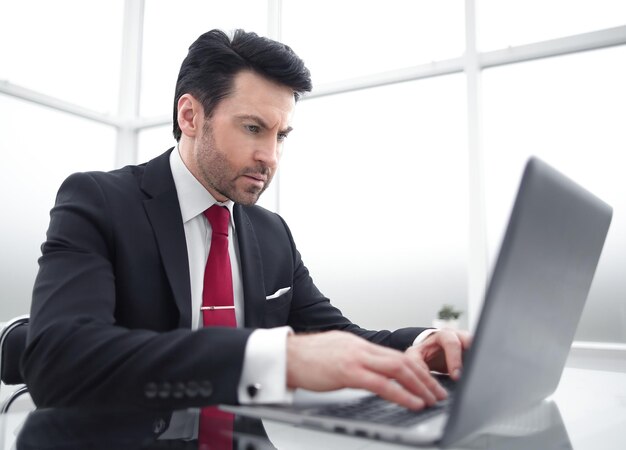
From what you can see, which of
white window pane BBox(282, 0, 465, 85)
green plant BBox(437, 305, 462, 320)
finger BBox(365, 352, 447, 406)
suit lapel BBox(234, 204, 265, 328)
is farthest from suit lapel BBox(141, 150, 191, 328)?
white window pane BBox(282, 0, 465, 85)

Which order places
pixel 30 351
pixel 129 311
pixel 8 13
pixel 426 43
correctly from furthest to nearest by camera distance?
pixel 8 13, pixel 426 43, pixel 129 311, pixel 30 351

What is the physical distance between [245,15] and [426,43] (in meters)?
1.48

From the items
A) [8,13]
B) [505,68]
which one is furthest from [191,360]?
[8,13]

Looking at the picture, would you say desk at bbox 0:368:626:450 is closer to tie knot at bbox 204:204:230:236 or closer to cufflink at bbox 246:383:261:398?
cufflink at bbox 246:383:261:398

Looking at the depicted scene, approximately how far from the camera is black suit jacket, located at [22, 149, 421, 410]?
73 centimetres

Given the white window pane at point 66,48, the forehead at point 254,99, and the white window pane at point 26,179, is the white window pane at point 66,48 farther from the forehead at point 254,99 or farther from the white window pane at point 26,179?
the forehead at point 254,99

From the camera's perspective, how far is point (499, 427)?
70 cm

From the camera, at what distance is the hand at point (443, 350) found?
1.01 metres

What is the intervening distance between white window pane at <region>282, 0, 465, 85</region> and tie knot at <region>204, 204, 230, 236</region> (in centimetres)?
236

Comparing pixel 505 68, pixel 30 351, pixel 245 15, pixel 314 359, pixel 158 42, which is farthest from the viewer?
pixel 158 42

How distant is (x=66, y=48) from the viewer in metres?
4.06

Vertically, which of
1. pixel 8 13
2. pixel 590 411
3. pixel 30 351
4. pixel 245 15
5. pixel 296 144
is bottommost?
pixel 590 411

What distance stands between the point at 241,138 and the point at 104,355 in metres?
0.80

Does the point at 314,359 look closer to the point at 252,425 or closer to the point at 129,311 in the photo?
the point at 252,425
